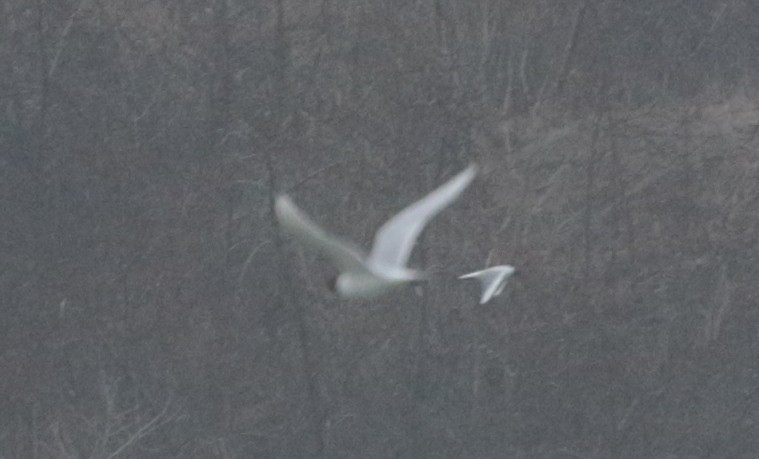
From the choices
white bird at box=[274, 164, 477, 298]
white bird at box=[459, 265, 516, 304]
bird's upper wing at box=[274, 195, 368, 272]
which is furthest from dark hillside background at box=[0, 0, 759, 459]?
bird's upper wing at box=[274, 195, 368, 272]

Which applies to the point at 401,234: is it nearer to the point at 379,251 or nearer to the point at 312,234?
the point at 379,251

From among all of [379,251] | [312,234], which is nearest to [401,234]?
[379,251]

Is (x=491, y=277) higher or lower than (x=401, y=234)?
lower

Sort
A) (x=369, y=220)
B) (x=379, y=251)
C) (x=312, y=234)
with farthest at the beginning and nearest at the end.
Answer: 1. (x=369, y=220)
2. (x=379, y=251)
3. (x=312, y=234)

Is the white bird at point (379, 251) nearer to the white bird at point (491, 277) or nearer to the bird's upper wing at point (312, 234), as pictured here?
the bird's upper wing at point (312, 234)

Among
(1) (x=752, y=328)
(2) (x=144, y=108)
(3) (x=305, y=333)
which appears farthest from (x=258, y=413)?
(1) (x=752, y=328)

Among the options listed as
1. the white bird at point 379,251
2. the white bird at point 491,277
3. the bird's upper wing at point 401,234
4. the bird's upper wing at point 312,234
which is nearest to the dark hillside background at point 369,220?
the white bird at point 491,277

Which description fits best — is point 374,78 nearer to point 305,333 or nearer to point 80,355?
point 305,333
